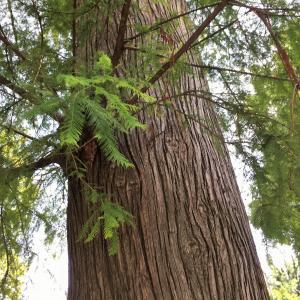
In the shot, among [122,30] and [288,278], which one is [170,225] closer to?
[122,30]

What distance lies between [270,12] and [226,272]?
1.46 metres

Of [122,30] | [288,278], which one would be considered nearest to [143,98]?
[122,30]

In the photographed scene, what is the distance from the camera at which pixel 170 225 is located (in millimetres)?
2447

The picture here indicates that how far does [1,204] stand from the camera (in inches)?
119

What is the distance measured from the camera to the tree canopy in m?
2.34

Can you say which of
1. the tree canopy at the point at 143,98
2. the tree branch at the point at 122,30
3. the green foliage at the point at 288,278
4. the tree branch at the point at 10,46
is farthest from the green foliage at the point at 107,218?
the green foliage at the point at 288,278

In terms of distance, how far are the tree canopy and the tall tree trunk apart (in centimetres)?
9

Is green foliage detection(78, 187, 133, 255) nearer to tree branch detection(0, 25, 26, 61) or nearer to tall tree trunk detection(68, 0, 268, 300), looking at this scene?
tall tree trunk detection(68, 0, 268, 300)

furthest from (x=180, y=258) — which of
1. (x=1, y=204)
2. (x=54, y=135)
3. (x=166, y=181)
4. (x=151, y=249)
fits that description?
(x=1, y=204)

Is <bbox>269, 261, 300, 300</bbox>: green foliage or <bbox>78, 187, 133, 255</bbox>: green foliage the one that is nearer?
<bbox>78, 187, 133, 255</bbox>: green foliage

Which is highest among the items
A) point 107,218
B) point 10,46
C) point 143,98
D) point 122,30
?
point 10,46

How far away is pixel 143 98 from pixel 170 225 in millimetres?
724

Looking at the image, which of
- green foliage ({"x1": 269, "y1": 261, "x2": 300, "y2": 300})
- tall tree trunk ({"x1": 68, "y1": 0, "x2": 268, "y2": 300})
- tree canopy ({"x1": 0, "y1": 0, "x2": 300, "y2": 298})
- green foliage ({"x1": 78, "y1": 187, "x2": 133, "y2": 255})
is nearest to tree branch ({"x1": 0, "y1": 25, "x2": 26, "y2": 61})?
tree canopy ({"x1": 0, "y1": 0, "x2": 300, "y2": 298})

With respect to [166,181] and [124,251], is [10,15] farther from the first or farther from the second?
[124,251]
